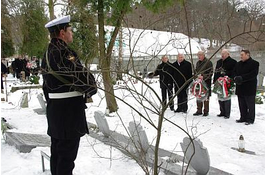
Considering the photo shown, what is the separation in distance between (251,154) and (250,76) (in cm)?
232

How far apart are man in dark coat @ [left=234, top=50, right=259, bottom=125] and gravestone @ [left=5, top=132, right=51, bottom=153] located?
13.3 feet

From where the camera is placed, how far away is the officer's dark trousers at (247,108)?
6.50 meters

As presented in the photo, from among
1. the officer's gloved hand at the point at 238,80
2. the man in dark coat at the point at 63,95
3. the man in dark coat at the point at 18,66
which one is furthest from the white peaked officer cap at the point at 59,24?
the man in dark coat at the point at 18,66

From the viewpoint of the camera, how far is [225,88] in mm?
6891

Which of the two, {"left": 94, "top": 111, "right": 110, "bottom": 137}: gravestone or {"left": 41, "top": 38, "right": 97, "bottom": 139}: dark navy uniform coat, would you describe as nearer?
{"left": 41, "top": 38, "right": 97, "bottom": 139}: dark navy uniform coat

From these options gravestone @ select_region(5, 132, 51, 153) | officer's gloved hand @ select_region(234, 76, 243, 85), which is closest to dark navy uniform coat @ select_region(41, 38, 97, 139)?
gravestone @ select_region(5, 132, 51, 153)

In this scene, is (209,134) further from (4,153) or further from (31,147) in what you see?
(4,153)

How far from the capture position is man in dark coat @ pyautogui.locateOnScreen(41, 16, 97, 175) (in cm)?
280

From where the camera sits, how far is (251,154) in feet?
15.2

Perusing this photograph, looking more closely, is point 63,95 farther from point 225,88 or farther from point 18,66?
point 18,66

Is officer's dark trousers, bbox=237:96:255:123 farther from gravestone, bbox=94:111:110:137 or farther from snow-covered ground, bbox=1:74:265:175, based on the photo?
gravestone, bbox=94:111:110:137

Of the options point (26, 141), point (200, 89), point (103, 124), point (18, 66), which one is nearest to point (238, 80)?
point (200, 89)

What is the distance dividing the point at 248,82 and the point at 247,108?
0.58 meters

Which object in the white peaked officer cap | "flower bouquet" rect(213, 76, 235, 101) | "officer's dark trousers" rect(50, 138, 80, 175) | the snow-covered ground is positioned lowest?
the snow-covered ground
